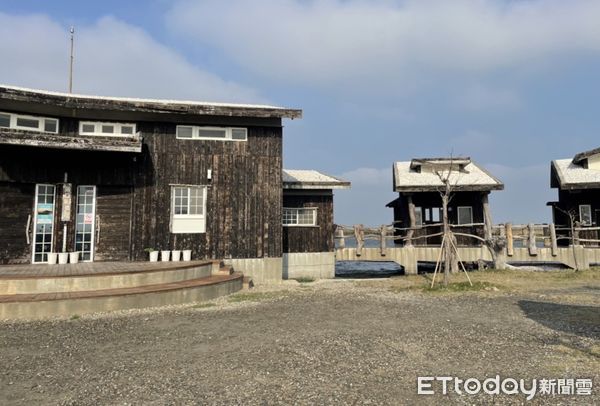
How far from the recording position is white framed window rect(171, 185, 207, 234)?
15.2m

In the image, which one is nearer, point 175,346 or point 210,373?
point 210,373

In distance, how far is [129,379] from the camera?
525 cm

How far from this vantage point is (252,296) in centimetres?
1218

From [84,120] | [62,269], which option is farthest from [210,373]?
[84,120]

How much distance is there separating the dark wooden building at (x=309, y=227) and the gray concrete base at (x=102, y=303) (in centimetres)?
829

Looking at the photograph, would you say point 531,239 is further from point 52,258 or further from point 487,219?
point 52,258

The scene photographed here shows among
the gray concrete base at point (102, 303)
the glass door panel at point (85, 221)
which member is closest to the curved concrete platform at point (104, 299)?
the gray concrete base at point (102, 303)

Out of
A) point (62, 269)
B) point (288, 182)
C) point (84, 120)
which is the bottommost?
point (62, 269)

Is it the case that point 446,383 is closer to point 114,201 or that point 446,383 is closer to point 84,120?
point 114,201

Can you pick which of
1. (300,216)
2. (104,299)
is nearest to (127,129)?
(104,299)

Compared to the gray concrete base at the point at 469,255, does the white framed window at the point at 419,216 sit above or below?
above

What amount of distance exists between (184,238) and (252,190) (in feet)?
10.5

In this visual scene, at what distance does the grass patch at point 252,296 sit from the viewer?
11523 millimetres

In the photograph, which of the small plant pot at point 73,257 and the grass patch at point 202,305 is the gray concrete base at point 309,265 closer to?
the grass patch at point 202,305
